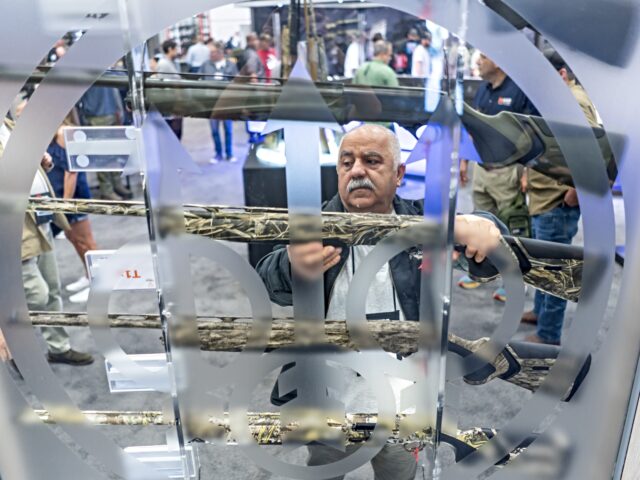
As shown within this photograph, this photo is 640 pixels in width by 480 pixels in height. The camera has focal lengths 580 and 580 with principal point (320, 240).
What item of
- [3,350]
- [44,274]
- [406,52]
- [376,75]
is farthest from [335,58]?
[3,350]

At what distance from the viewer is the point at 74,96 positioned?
0.60 m

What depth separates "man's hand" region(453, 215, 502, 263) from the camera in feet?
2.21

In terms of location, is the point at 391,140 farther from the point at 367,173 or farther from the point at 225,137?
the point at 225,137

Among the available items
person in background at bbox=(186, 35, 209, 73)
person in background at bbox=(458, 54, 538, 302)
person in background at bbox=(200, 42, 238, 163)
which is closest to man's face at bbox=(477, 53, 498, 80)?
person in background at bbox=(458, 54, 538, 302)

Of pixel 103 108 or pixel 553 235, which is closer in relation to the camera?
pixel 553 235

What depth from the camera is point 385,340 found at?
0.72 m

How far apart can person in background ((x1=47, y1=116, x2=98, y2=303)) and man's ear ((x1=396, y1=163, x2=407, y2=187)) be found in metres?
1.25

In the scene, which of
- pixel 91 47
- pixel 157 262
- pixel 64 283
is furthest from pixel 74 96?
pixel 64 283

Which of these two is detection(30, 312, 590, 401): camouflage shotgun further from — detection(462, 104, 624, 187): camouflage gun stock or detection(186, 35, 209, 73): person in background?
detection(186, 35, 209, 73): person in background

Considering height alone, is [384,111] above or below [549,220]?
above

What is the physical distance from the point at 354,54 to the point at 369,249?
156 inches

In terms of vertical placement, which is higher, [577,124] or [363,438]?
[577,124]

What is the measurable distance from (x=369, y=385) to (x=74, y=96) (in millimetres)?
475

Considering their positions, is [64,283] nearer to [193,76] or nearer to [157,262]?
[193,76]
